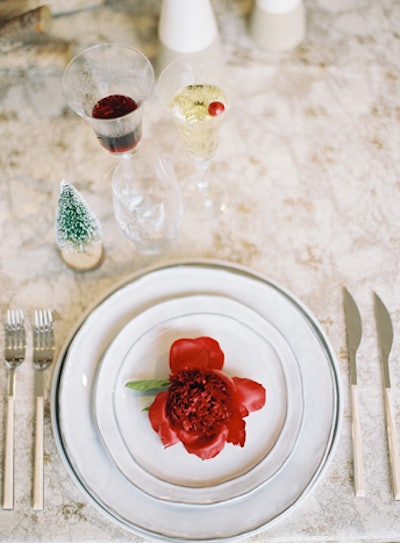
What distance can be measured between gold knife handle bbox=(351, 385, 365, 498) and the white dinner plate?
0.08m

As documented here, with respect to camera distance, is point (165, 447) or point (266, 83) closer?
point (165, 447)

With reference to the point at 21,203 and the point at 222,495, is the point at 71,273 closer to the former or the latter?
the point at 21,203

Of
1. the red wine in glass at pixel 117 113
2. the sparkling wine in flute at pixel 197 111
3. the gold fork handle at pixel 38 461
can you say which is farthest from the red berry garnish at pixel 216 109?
the gold fork handle at pixel 38 461

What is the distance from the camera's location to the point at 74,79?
856mm

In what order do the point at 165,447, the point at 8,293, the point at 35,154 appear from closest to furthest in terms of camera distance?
the point at 165,447 < the point at 8,293 < the point at 35,154

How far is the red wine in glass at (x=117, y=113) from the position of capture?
842mm

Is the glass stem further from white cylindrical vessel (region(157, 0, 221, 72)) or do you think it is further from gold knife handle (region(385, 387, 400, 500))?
gold knife handle (region(385, 387, 400, 500))

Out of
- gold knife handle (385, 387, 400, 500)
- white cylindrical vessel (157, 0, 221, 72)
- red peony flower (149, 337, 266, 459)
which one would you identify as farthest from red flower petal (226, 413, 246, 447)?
white cylindrical vessel (157, 0, 221, 72)

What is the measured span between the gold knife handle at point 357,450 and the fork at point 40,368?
407mm

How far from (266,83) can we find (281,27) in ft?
0.32

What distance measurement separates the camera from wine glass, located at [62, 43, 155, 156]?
84cm

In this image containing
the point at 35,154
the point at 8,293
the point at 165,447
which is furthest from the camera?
the point at 35,154

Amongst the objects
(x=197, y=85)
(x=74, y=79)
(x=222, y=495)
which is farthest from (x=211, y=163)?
(x=222, y=495)

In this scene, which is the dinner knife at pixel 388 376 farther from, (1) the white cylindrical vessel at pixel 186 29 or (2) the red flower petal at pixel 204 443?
(1) the white cylindrical vessel at pixel 186 29
